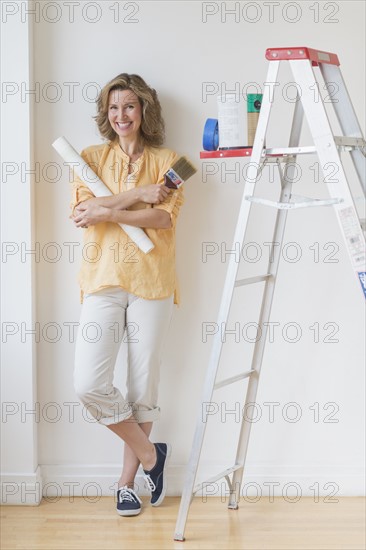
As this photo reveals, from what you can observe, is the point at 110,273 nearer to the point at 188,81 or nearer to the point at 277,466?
the point at 188,81

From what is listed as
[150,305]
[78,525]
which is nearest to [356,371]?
A: [150,305]


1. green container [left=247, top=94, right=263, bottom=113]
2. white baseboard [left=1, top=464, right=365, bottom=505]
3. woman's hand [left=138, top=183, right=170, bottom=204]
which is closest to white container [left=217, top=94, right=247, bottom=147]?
green container [left=247, top=94, right=263, bottom=113]

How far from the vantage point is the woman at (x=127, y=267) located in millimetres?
3049

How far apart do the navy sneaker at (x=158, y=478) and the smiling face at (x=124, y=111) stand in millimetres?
1282

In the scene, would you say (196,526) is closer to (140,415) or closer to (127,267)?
(140,415)

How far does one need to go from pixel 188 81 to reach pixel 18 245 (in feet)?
3.10

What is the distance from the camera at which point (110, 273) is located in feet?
10.1

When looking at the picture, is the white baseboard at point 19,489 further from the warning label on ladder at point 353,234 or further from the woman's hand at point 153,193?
the warning label on ladder at point 353,234

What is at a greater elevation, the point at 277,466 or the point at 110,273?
the point at 110,273

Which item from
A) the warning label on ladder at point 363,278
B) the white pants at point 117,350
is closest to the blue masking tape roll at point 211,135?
the white pants at point 117,350

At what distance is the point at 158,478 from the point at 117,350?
0.55 meters

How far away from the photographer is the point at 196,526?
305 centimetres

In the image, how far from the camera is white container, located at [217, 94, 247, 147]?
9.15 ft

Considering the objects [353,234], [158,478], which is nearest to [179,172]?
[353,234]
